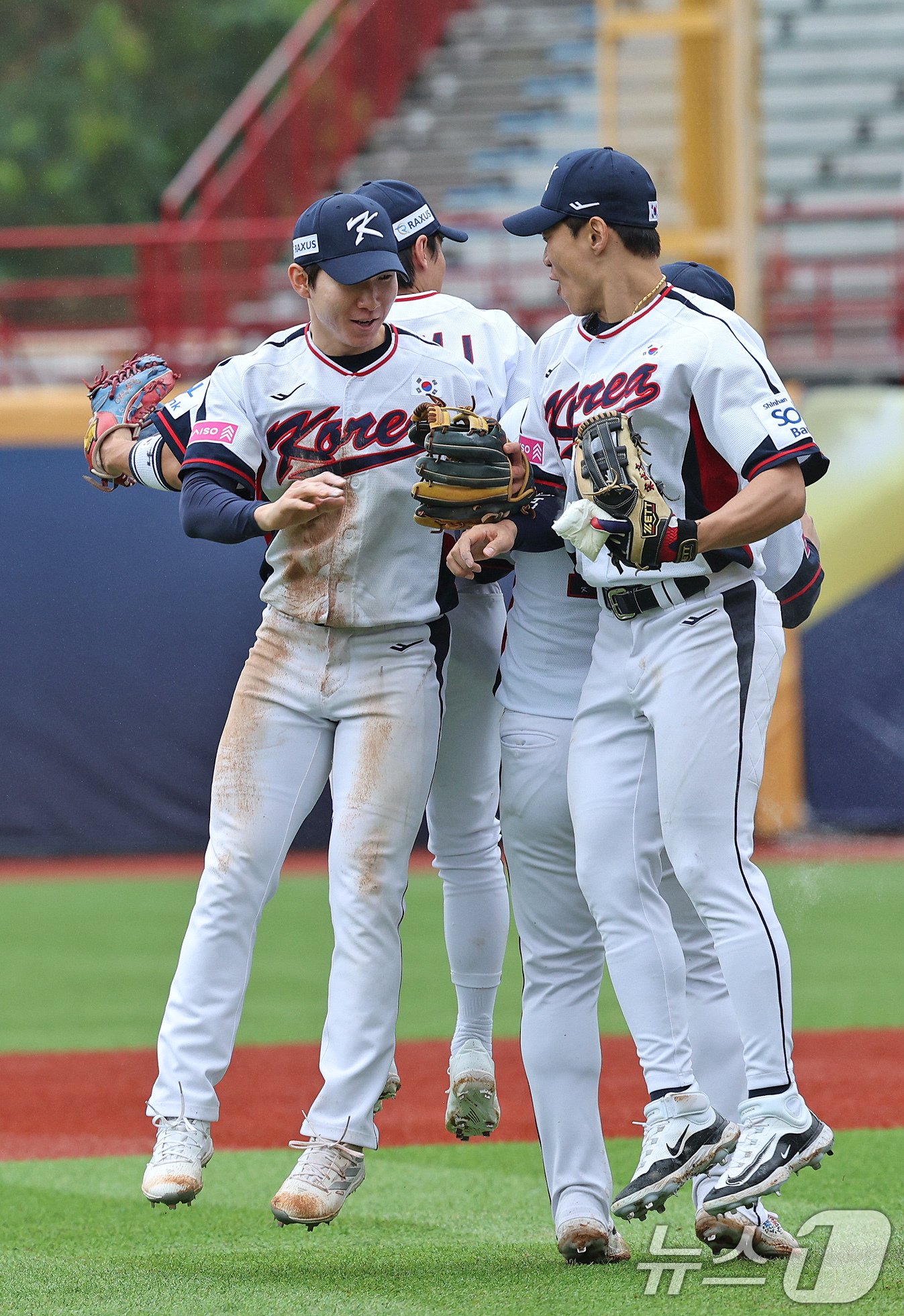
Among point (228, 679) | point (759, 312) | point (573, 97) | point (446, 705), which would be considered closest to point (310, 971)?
point (228, 679)

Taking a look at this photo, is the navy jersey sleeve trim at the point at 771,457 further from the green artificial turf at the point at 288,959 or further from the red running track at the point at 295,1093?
the green artificial turf at the point at 288,959

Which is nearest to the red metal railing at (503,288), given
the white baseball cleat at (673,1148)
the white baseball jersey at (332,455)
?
the white baseball jersey at (332,455)

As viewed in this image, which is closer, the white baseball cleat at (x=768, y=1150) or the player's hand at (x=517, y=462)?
the white baseball cleat at (x=768, y=1150)

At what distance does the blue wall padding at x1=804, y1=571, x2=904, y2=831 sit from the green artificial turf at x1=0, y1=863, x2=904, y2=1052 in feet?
2.87

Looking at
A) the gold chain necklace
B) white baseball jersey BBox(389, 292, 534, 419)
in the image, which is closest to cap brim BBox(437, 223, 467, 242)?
white baseball jersey BBox(389, 292, 534, 419)

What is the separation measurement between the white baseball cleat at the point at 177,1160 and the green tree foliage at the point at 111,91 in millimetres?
22689

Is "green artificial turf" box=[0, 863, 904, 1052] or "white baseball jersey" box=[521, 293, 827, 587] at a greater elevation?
"white baseball jersey" box=[521, 293, 827, 587]

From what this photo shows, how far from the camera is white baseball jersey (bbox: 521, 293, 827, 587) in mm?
3396

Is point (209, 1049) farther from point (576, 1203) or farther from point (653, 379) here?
point (653, 379)

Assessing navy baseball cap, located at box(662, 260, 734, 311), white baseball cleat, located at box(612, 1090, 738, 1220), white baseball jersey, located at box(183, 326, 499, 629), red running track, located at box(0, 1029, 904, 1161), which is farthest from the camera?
red running track, located at box(0, 1029, 904, 1161)

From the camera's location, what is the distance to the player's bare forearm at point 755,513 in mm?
3322

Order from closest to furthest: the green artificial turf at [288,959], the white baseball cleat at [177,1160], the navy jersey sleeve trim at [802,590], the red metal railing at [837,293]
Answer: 1. the white baseball cleat at [177,1160]
2. the navy jersey sleeve trim at [802,590]
3. the green artificial turf at [288,959]
4. the red metal railing at [837,293]

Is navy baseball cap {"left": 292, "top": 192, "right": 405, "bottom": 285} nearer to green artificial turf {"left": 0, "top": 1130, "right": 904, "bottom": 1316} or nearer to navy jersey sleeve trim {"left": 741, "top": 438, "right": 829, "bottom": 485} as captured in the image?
navy jersey sleeve trim {"left": 741, "top": 438, "right": 829, "bottom": 485}

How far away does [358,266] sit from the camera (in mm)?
3621
